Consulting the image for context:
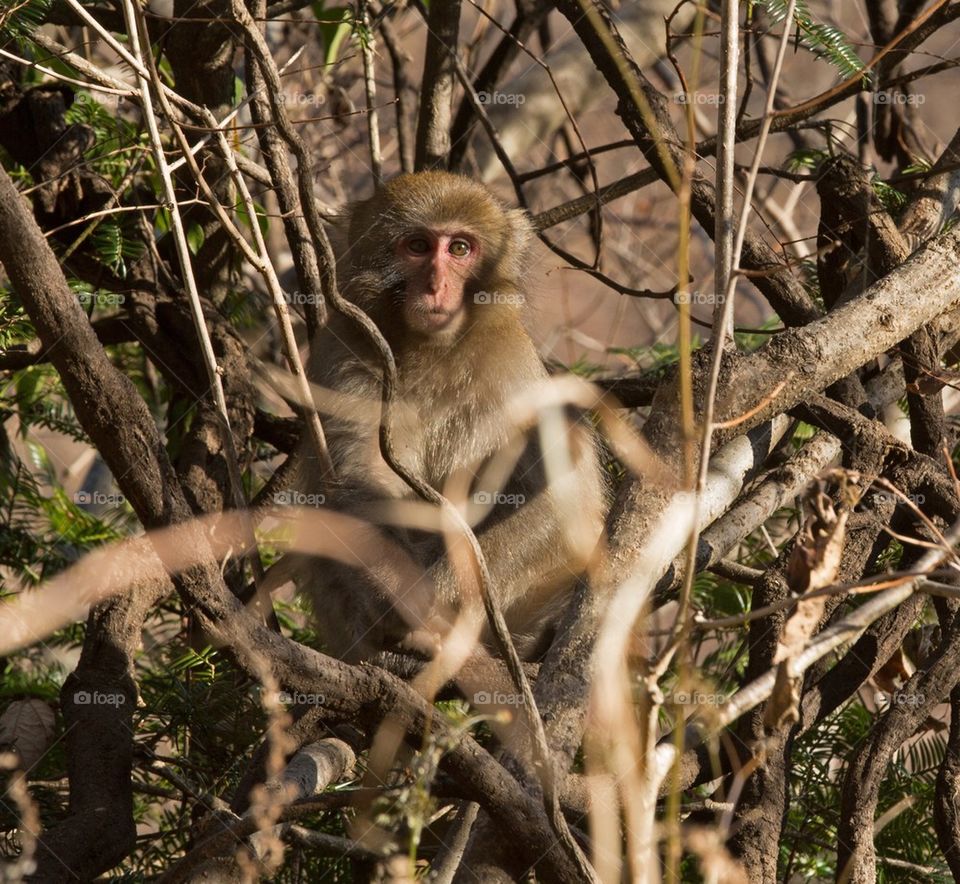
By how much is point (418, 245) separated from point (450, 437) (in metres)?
0.78

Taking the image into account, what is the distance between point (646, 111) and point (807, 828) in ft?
8.08

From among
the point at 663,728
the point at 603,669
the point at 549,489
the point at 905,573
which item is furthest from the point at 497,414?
the point at 905,573

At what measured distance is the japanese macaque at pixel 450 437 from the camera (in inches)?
175

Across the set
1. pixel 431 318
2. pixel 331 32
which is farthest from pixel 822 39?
pixel 331 32

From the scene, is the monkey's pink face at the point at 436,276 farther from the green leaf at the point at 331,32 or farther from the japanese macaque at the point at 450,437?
the green leaf at the point at 331,32

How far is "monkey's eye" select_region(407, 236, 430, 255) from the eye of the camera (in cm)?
476

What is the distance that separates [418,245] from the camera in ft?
15.7

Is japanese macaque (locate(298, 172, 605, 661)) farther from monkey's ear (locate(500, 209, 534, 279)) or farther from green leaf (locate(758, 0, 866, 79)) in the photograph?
green leaf (locate(758, 0, 866, 79))

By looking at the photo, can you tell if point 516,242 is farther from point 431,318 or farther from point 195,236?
point 195,236

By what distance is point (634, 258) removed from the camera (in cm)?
1013

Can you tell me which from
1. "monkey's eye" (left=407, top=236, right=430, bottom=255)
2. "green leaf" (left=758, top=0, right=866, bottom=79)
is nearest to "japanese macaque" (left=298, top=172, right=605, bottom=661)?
"monkey's eye" (left=407, top=236, right=430, bottom=255)

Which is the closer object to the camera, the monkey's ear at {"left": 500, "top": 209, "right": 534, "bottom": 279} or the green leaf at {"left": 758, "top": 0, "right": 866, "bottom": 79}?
the green leaf at {"left": 758, "top": 0, "right": 866, "bottom": 79}

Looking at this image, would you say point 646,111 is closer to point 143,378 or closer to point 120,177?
point 120,177

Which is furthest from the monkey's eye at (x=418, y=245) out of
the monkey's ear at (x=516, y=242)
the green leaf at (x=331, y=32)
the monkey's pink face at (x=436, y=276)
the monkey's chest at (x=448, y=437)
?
the green leaf at (x=331, y=32)
